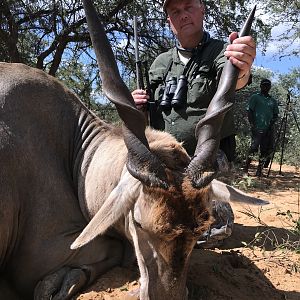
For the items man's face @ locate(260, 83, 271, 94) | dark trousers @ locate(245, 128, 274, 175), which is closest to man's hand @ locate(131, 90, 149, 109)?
dark trousers @ locate(245, 128, 274, 175)

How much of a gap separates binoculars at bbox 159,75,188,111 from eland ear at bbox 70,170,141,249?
1.74 metres

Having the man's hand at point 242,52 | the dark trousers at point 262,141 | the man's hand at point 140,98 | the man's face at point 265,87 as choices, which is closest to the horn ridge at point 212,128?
the man's hand at point 242,52

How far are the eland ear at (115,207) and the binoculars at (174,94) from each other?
1736 millimetres

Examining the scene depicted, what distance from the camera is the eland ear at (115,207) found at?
3070 millimetres

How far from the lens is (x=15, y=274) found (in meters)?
3.81

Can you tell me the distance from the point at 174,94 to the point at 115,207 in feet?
6.60

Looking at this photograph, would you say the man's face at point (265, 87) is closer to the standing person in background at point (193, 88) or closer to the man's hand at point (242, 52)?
the standing person in background at point (193, 88)

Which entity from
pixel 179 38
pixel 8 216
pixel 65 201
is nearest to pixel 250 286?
pixel 65 201

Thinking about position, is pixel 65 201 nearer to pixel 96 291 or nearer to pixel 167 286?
pixel 96 291

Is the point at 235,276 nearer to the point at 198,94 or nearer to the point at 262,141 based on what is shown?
the point at 198,94

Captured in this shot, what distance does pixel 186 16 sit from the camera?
4852 mm

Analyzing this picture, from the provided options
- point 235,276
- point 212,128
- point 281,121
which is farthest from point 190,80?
point 281,121

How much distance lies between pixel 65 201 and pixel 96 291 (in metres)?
0.80

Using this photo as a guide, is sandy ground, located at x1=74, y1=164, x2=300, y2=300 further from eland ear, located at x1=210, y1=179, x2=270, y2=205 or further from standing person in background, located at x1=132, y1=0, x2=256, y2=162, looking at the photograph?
standing person in background, located at x1=132, y1=0, x2=256, y2=162
